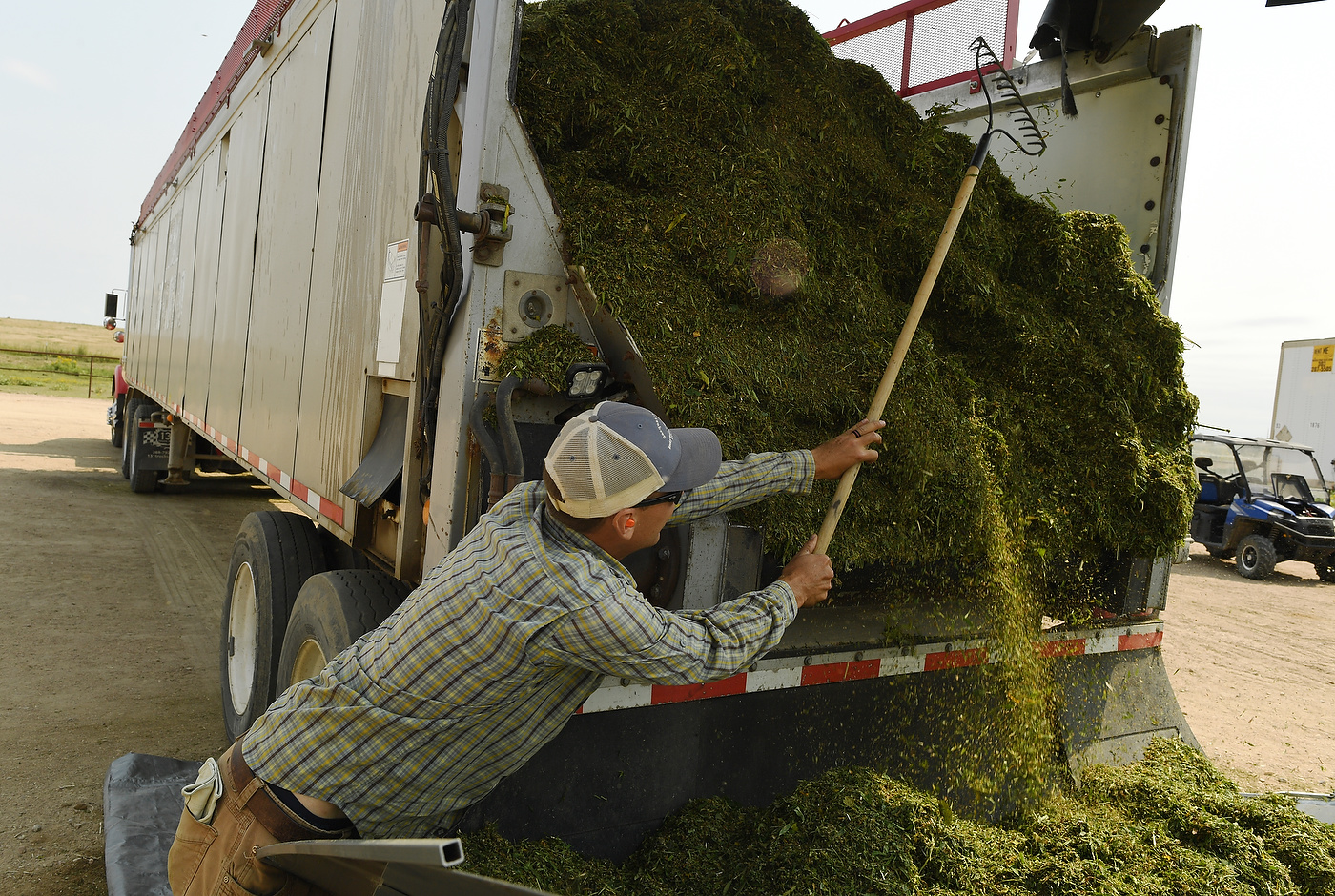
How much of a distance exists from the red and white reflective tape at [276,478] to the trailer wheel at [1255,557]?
10.6 m

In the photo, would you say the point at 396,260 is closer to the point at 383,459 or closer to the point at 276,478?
the point at 383,459

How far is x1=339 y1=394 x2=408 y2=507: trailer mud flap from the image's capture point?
247 centimetres

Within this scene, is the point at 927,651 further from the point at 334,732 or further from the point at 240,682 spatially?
the point at 240,682

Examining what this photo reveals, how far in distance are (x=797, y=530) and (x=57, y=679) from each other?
3975 mm

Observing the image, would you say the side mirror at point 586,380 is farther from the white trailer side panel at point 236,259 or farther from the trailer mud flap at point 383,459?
the white trailer side panel at point 236,259

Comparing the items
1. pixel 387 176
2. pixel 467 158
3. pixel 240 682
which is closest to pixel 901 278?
pixel 467 158

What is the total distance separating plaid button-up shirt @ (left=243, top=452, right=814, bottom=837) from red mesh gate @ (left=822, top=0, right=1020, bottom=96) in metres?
2.70

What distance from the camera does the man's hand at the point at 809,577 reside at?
194cm

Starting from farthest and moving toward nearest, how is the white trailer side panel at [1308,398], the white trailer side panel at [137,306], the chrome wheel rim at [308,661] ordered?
the white trailer side panel at [1308,398], the white trailer side panel at [137,306], the chrome wheel rim at [308,661]

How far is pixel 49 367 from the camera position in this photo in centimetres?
2702

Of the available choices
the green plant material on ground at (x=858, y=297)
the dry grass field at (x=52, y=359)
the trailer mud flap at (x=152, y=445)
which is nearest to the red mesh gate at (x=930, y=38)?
the green plant material on ground at (x=858, y=297)

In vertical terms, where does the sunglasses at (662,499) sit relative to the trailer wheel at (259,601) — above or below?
above

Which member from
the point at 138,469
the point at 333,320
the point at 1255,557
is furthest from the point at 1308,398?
the point at 138,469

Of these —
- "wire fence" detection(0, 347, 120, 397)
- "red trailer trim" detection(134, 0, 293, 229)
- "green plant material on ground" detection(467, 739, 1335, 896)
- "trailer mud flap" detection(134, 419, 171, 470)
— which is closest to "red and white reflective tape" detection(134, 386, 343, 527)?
"green plant material on ground" detection(467, 739, 1335, 896)
